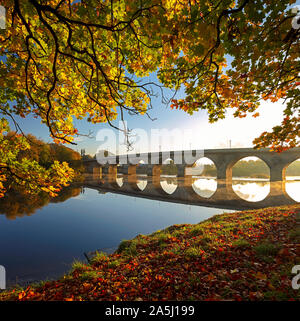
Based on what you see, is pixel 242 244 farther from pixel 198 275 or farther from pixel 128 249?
pixel 128 249

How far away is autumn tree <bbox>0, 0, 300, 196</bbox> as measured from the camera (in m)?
2.40

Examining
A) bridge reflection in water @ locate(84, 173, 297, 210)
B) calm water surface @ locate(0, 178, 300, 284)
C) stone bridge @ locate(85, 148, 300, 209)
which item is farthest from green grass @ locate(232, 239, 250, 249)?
stone bridge @ locate(85, 148, 300, 209)

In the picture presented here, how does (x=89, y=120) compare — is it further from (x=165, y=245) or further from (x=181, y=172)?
(x=181, y=172)

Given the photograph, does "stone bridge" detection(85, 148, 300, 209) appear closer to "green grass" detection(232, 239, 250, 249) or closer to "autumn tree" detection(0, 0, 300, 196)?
"green grass" detection(232, 239, 250, 249)

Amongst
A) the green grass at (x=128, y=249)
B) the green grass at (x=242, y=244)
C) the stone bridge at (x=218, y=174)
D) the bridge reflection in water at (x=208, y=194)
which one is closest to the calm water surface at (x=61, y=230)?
the green grass at (x=128, y=249)

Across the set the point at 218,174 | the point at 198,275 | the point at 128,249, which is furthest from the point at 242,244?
the point at 218,174

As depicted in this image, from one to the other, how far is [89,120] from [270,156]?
35.4 metres

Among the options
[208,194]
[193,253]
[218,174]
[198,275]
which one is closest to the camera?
[198,275]

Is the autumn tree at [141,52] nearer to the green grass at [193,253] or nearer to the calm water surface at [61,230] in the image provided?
the green grass at [193,253]

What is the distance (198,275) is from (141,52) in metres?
5.26

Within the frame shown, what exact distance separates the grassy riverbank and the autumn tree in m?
3.16

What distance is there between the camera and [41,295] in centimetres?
296

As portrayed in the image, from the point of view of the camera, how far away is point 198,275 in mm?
3084
